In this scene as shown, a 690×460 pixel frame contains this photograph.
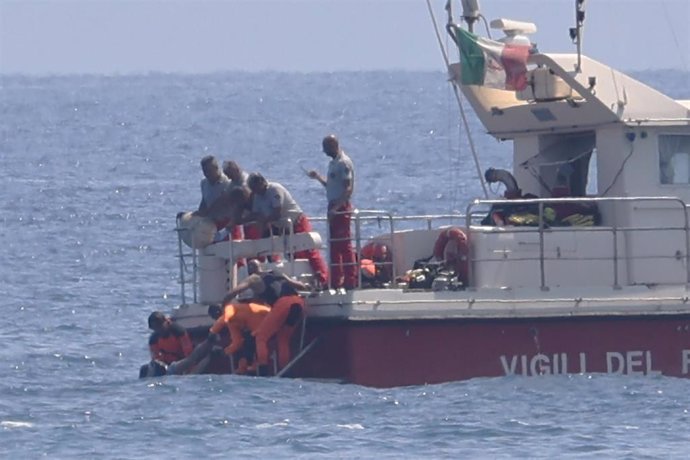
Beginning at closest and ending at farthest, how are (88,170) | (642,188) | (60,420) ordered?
(60,420) → (642,188) → (88,170)

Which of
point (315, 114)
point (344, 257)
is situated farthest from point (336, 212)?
point (315, 114)

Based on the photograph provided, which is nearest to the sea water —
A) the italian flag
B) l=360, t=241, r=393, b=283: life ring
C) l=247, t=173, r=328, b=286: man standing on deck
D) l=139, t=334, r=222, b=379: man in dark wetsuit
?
l=139, t=334, r=222, b=379: man in dark wetsuit

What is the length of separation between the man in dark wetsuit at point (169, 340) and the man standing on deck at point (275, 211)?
1214 millimetres

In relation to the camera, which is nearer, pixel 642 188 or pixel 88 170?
pixel 642 188

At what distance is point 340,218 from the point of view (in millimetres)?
21859

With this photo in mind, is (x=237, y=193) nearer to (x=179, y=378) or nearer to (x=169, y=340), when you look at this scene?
(x=169, y=340)

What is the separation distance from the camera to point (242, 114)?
9894cm

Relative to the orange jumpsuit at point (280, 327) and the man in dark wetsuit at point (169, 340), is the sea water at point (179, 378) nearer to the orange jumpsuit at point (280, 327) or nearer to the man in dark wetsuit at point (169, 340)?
the orange jumpsuit at point (280, 327)

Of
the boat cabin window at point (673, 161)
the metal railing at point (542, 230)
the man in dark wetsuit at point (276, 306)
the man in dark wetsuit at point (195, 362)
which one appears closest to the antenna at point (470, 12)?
the metal railing at point (542, 230)

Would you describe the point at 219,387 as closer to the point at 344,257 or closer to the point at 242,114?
the point at 344,257

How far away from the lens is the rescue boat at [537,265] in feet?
70.5

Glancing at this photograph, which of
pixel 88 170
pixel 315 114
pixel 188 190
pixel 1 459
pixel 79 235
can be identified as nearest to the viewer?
pixel 1 459

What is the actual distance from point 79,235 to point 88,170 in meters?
18.8

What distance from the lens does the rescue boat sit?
21.5 m
